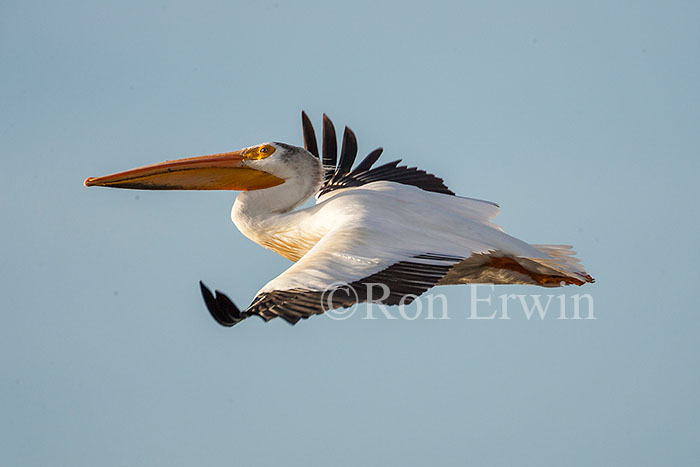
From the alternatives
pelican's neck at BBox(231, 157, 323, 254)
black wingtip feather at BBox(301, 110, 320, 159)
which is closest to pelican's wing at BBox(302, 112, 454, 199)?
black wingtip feather at BBox(301, 110, 320, 159)

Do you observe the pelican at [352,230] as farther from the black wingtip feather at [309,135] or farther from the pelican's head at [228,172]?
the black wingtip feather at [309,135]

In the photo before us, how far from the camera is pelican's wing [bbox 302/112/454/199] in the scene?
37.6 ft

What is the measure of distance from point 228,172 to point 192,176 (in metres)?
0.37

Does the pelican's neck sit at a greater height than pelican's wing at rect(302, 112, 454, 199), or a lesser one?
lesser

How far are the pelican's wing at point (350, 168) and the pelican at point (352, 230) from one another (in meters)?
0.02

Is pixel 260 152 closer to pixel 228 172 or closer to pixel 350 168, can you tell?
pixel 228 172

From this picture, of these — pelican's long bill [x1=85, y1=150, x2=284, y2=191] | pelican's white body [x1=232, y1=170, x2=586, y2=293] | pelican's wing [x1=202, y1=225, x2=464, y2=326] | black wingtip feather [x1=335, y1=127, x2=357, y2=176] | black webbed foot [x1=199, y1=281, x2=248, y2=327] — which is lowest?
black webbed foot [x1=199, y1=281, x2=248, y2=327]

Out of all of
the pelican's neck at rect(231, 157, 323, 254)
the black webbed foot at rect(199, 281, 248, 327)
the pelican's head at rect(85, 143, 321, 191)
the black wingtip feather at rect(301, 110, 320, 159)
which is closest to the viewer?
the black webbed foot at rect(199, 281, 248, 327)

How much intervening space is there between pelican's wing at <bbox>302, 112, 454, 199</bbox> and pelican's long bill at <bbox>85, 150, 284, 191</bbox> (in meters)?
1.10

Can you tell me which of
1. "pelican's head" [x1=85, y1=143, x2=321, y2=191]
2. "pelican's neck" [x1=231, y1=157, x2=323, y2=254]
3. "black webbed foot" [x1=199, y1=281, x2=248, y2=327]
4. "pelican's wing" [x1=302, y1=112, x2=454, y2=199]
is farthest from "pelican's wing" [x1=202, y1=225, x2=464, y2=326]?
"pelican's wing" [x1=302, y1=112, x2=454, y2=199]

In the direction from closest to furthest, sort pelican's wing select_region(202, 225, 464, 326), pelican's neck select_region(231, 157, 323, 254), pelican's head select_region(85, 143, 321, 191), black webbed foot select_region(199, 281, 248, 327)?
black webbed foot select_region(199, 281, 248, 327) → pelican's wing select_region(202, 225, 464, 326) → pelican's neck select_region(231, 157, 323, 254) → pelican's head select_region(85, 143, 321, 191)

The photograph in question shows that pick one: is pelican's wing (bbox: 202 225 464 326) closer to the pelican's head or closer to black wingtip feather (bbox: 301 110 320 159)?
the pelican's head

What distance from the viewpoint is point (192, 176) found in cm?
1047

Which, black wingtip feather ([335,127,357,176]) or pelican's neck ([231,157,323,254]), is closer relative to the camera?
pelican's neck ([231,157,323,254])
